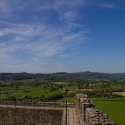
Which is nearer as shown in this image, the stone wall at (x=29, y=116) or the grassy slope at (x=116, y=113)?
the stone wall at (x=29, y=116)

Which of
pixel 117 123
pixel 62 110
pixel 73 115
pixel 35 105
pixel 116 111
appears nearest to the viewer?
pixel 73 115

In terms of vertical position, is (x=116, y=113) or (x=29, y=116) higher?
(x=29, y=116)

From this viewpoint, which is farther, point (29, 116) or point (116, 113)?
point (116, 113)

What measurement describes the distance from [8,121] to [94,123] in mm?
14589

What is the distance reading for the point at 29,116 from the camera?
19250mm

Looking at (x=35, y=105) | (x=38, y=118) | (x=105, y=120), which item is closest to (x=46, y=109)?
(x=38, y=118)

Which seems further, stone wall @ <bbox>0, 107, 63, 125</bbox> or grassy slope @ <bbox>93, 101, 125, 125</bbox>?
grassy slope @ <bbox>93, 101, 125, 125</bbox>

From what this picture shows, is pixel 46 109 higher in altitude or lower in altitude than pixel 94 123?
lower

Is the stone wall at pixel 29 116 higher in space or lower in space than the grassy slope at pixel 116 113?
higher

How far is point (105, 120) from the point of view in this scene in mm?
6910

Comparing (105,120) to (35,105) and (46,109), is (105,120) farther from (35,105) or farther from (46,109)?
(35,105)

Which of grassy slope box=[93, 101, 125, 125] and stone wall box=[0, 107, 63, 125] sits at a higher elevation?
stone wall box=[0, 107, 63, 125]

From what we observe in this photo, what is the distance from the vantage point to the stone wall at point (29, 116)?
736 inches

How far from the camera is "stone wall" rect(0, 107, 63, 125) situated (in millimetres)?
18688
